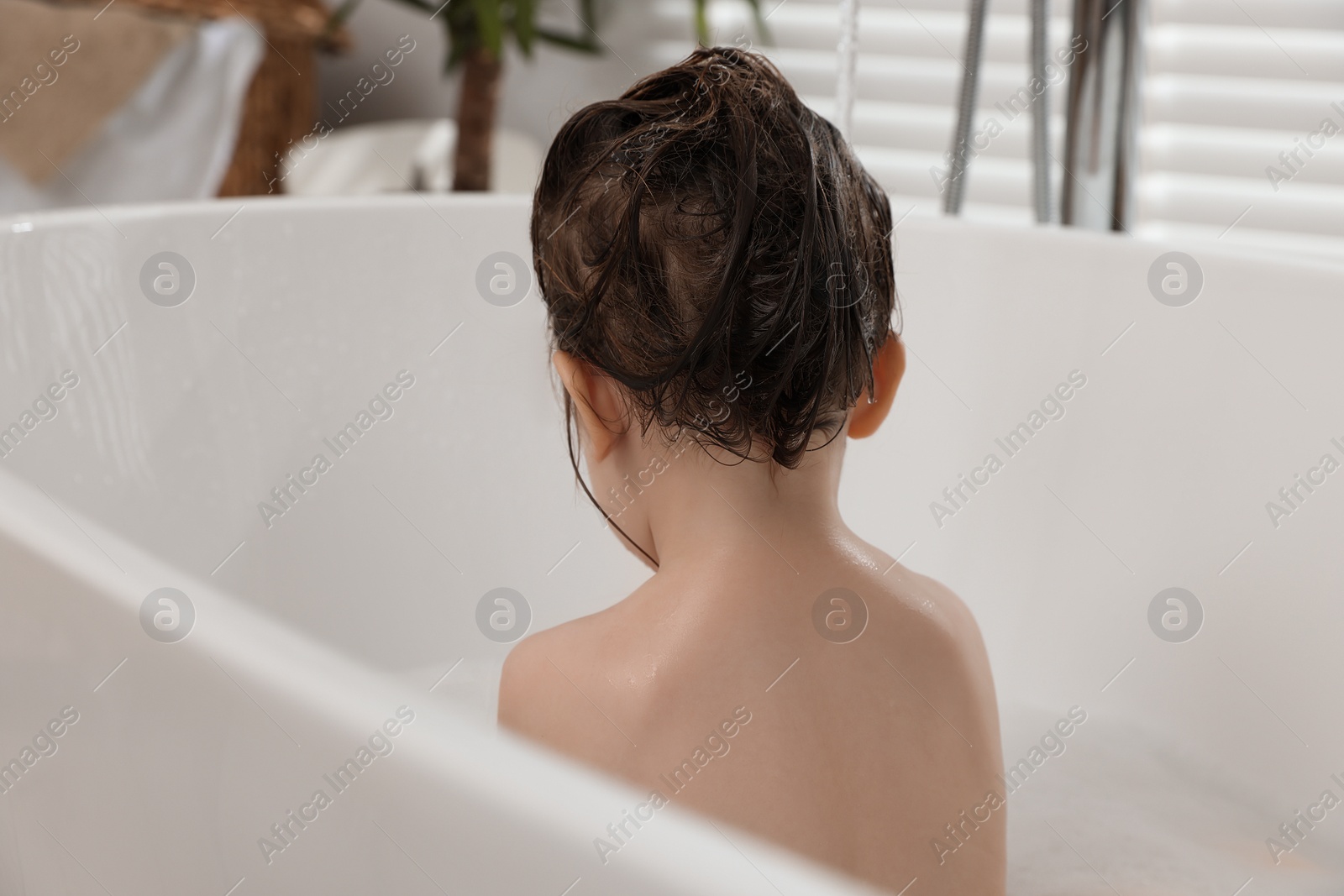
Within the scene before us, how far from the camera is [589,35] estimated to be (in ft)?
7.11

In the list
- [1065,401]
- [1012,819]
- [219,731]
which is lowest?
[1012,819]

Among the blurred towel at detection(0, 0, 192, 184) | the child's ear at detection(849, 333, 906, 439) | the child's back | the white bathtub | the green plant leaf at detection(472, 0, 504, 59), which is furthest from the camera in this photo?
the green plant leaf at detection(472, 0, 504, 59)

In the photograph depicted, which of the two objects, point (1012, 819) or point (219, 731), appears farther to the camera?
point (1012, 819)

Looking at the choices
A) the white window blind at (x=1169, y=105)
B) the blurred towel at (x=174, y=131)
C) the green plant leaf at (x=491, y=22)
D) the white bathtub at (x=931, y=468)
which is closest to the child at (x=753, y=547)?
the white bathtub at (x=931, y=468)

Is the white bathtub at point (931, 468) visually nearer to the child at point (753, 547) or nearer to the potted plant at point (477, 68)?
the child at point (753, 547)

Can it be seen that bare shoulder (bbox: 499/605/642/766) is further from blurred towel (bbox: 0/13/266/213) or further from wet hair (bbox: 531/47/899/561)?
blurred towel (bbox: 0/13/266/213)

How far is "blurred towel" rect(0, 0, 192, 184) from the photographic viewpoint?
1674 mm

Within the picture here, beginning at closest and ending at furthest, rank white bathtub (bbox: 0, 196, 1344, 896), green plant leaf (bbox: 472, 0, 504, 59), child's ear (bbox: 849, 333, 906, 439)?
1. child's ear (bbox: 849, 333, 906, 439)
2. white bathtub (bbox: 0, 196, 1344, 896)
3. green plant leaf (bbox: 472, 0, 504, 59)

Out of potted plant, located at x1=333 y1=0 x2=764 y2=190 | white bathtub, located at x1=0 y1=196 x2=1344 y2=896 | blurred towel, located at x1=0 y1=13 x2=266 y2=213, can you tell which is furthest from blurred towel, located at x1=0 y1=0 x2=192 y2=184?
white bathtub, located at x1=0 y1=196 x2=1344 y2=896

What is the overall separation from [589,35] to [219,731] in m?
2.03

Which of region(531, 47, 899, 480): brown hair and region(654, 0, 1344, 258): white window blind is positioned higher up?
region(531, 47, 899, 480): brown hair

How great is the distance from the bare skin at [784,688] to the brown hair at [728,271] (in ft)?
0.08

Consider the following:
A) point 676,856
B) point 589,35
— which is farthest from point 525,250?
point 589,35

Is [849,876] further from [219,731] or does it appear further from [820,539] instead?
[219,731]
